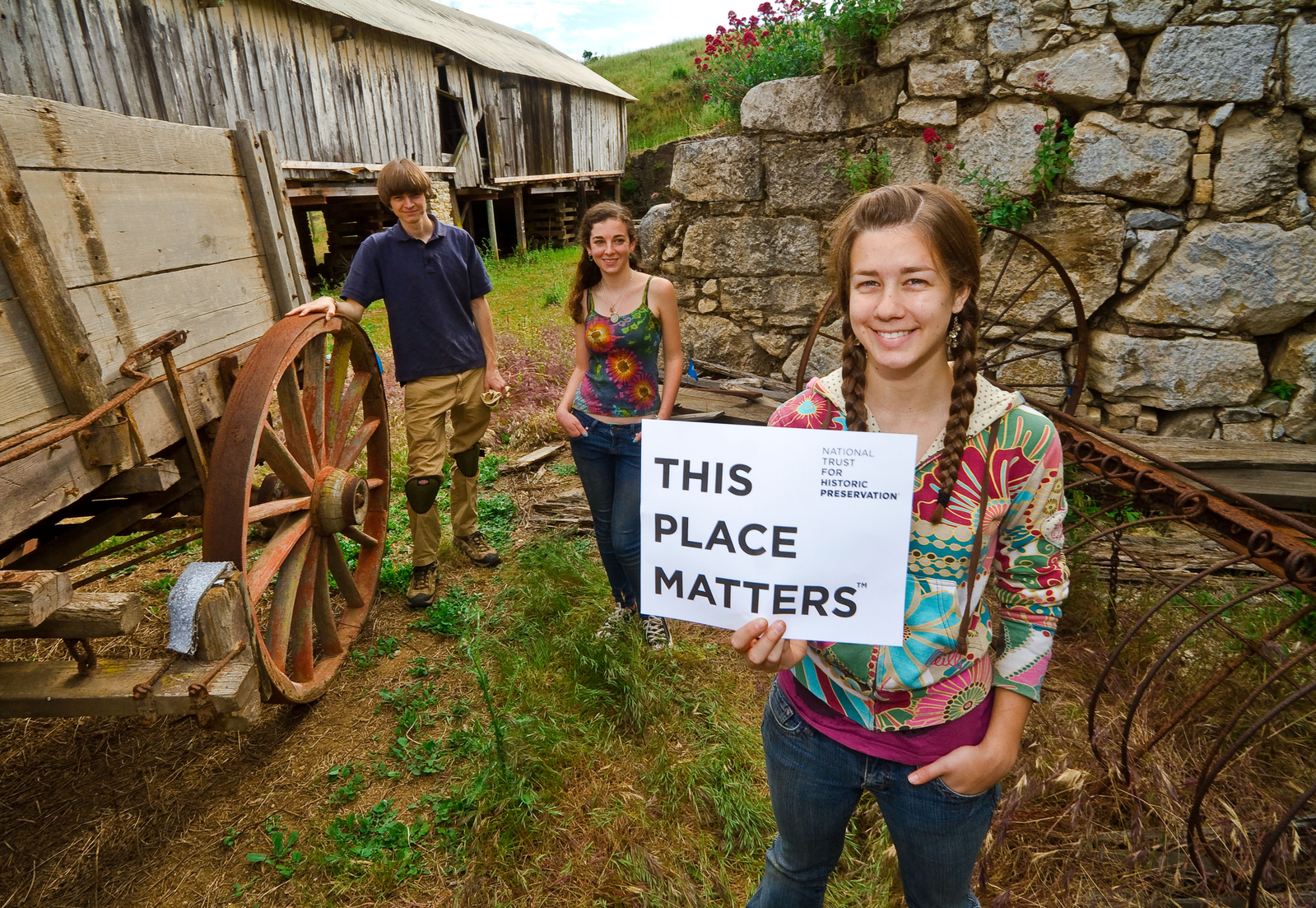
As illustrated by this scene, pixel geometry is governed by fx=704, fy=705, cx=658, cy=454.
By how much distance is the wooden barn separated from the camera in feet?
20.9

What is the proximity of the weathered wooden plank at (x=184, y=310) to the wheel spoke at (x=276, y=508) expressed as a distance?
0.48 metres

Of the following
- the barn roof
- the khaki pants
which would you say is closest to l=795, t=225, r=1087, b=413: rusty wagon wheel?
the khaki pants

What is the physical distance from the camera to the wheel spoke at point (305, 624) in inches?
99.0

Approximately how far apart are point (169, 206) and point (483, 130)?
506 inches

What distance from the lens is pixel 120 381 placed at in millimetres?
1812

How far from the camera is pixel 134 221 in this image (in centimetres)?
190

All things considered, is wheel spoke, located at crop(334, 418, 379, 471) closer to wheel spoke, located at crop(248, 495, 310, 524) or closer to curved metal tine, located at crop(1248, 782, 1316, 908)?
wheel spoke, located at crop(248, 495, 310, 524)

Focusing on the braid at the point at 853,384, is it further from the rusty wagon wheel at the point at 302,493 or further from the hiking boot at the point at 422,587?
the hiking boot at the point at 422,587

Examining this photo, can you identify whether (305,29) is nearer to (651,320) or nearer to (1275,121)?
(651,320)

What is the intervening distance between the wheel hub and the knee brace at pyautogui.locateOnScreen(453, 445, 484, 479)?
39.3 inches

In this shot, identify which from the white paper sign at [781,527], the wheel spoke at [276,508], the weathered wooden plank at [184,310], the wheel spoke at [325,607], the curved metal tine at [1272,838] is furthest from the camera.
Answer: the wheel spoke at [325,607]

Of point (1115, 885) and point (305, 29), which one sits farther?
point (305, 29)

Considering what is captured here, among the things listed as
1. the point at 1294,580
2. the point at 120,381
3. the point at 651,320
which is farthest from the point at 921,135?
the point at 120,381

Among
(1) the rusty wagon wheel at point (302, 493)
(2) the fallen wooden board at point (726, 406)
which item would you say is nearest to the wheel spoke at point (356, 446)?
(1) the rusty wagon wheel at point (302, 493)
